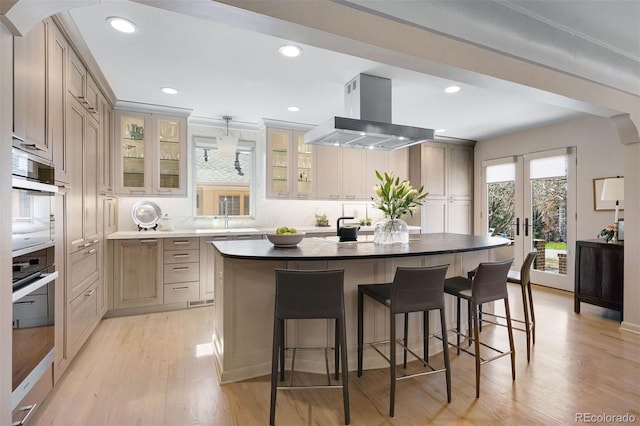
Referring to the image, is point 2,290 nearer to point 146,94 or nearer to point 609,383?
point 146,94

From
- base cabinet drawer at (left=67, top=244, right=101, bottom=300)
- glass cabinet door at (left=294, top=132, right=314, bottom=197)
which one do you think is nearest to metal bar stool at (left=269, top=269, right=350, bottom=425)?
base cabinet drawer at (left=67, top=244, right=101, bottom=300)

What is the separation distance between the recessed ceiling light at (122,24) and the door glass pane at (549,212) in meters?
5.73

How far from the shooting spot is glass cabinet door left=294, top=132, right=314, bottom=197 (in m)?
5.06

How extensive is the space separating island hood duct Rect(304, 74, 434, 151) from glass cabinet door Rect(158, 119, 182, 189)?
209cm

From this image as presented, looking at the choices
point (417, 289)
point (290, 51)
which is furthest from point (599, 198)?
point (290, 51)

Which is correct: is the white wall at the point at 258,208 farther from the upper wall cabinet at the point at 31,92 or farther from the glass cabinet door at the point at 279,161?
the upper wall cabinet at the point at 31,92

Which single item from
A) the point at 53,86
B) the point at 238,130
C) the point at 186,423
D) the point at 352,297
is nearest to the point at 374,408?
the point at 352,297

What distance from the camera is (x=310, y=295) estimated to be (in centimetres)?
191

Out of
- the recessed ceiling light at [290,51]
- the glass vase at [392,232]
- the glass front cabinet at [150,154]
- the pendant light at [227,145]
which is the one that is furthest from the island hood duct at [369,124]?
the glass front cabinet at [150,154]

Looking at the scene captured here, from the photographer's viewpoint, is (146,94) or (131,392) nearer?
(131,392)

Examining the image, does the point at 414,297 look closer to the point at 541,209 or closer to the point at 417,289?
the point at 417,289

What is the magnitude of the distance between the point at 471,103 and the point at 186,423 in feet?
14.1

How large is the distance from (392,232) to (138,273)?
300 cm

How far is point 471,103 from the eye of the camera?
402cm
